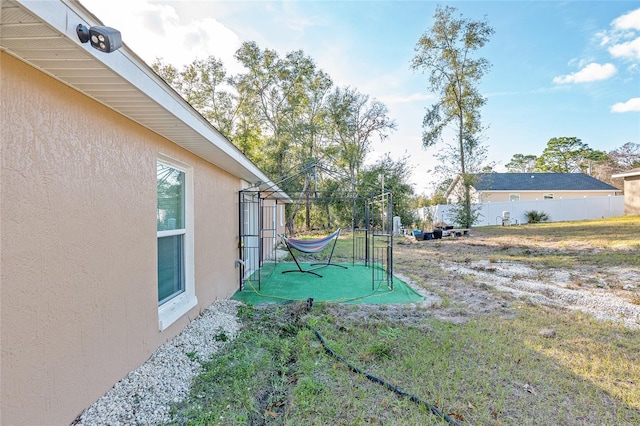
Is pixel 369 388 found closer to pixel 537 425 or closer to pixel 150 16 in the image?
pixel 537 425

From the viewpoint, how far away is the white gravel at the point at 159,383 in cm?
190

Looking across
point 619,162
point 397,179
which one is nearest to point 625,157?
point 619,162

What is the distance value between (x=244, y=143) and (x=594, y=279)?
54.0ft

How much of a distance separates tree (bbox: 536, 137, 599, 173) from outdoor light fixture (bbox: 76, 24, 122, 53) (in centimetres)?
4081

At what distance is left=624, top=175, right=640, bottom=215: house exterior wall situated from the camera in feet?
51.9

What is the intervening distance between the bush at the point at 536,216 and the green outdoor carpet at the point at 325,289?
638 inches

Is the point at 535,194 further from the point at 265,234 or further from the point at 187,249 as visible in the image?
the point at 187,249

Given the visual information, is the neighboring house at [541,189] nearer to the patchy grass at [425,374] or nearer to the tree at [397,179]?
the tree at [397,179]

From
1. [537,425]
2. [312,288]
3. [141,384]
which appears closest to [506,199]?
[312,288]

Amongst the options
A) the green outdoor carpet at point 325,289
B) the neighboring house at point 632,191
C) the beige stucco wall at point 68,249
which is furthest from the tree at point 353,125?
the beige stucco wall at point 68,249

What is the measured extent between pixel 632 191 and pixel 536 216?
4342mm

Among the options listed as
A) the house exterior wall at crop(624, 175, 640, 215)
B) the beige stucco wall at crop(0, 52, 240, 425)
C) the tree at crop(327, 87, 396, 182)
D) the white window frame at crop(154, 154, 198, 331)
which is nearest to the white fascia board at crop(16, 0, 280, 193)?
the beige stucco wall at crop(0, 52, 240, 425)

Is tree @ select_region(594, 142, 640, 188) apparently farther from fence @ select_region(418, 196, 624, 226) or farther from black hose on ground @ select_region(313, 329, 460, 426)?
black hose on ground @ select_region(313, 329, 460, 426)

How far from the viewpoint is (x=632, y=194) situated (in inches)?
637
